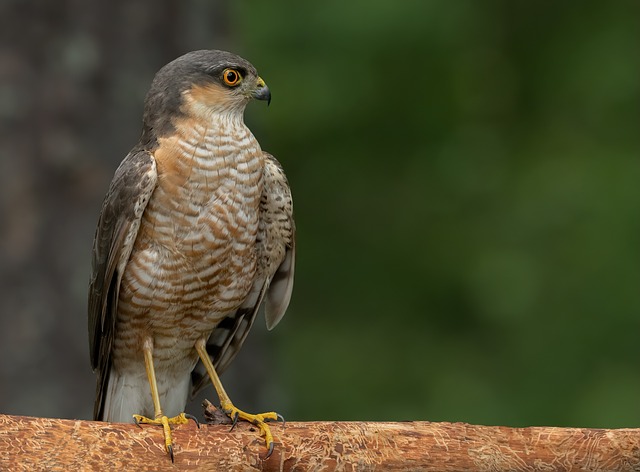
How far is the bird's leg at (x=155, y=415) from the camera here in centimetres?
393

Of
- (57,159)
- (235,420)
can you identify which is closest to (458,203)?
(57,159)

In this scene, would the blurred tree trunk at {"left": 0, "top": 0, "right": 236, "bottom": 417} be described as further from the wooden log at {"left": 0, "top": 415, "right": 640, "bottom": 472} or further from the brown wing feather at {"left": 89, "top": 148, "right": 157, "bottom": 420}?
the wooden log at {"left": 0, "top": 415, "right": 640, "bottom": 472}

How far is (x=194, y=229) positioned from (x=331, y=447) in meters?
1.02

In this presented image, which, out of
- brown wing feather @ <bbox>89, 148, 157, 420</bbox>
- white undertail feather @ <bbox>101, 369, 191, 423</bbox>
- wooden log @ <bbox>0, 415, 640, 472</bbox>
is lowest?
wooden log @ <bbox>0, 415, 640, 472</bbox>

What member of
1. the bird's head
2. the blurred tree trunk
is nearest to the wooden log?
the bird's head

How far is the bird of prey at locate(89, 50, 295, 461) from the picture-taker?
440cm

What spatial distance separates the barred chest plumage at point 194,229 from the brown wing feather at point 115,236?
0.15 ft

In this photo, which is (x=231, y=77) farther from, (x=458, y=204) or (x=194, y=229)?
(x=458, y=204)

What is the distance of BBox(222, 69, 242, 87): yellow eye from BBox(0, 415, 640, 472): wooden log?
133 centimetres

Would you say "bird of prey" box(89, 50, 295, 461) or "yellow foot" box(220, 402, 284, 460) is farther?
"bird of prey" box(89, 50, 295, 461)

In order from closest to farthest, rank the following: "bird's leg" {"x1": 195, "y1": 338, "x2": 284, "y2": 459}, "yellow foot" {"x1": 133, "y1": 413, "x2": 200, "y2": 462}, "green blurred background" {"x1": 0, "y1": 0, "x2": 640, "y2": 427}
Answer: "yellow foot" {"x1": 133, "y1": 413, "x2": 200, "y2": 462} < "bird's leg" {"x1": 195, "y1": 338, "x2": 284, "y2": 459} < "green blurred background" {"x1": 0, "y1": 0, "x2": 640, "y2": 427}

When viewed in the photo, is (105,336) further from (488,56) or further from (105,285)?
(488,56)

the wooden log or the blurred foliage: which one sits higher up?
the blurred foliage

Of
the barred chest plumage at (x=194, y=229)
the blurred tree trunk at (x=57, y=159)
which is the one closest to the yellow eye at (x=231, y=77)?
the barred chest plumage at (x=194, y=229)
